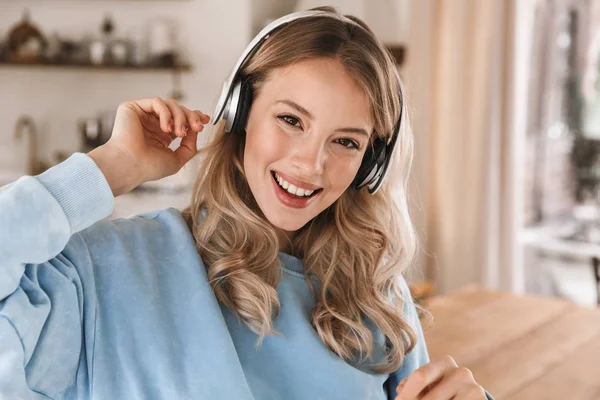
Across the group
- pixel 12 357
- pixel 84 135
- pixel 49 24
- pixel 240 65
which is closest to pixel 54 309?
pixel 12 357

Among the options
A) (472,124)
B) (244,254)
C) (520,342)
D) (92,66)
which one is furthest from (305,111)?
(92,66)

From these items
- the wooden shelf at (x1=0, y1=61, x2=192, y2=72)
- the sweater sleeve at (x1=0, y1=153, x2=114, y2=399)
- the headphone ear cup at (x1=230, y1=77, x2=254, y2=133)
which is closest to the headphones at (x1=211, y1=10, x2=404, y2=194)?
the headphone ear cup at (x1=230, y1=77, x2=254, y2=133)

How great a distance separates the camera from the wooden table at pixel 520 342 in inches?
57.3

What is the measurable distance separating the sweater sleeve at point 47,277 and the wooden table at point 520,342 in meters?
0.73

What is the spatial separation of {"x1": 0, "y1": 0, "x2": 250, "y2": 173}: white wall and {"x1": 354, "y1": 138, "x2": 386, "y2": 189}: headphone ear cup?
289cm

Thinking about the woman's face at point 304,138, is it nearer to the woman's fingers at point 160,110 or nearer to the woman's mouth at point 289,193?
the woman's mouth at point 289,193

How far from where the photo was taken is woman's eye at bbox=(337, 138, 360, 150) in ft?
3.61

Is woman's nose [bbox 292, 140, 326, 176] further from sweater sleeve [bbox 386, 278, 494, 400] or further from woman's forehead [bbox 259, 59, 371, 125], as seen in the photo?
sweater sleeve [bbox 386, 278, 494, 400]

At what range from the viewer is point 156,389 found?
0.95m

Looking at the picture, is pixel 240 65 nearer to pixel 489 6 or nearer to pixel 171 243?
pixel 171 243

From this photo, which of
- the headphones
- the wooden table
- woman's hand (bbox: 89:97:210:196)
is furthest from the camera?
the wooden table

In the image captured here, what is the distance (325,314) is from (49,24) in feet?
11.2

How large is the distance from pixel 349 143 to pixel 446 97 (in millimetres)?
2763

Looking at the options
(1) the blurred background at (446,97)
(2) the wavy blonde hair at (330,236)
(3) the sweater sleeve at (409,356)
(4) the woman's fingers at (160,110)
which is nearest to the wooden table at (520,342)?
(3) the sweater sleeve at (409,356)
